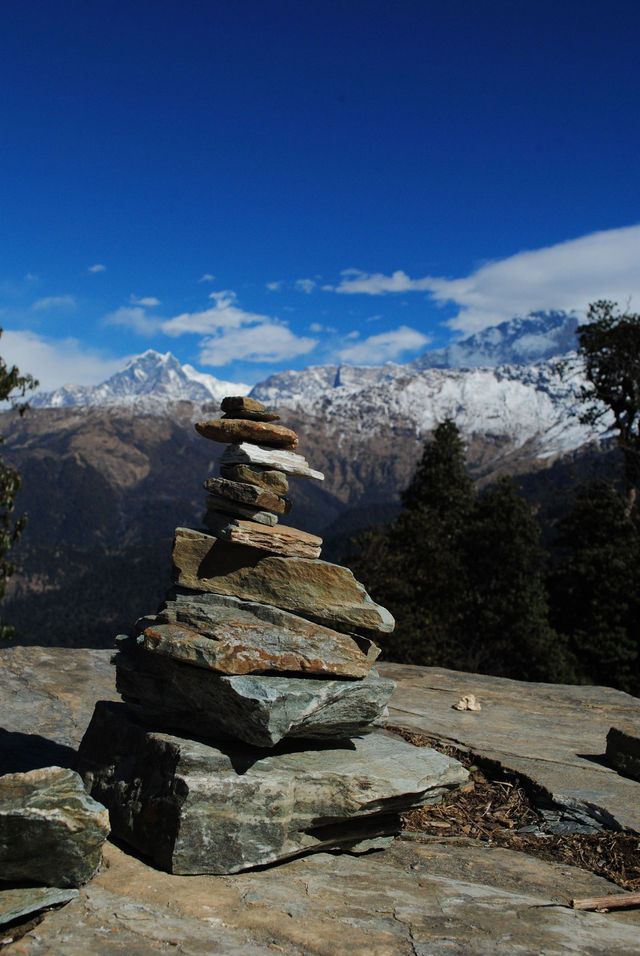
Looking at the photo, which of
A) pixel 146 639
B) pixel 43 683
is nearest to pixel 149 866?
pixel 146 639

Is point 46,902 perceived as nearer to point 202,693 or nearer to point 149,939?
point 149,939

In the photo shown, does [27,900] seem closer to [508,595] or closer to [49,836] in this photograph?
[49,836]

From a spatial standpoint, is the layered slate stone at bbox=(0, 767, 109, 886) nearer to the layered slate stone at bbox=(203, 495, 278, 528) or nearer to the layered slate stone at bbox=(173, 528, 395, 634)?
the layered slate stone at bbox=(173, 528, 395, 634)

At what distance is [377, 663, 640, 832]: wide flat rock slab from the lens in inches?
410

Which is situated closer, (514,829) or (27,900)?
(27,900)

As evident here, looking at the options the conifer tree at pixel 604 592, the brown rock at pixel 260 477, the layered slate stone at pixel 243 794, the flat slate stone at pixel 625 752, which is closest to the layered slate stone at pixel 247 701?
the layered slate stone at pixel 243 794

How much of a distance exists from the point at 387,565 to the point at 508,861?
3112cm

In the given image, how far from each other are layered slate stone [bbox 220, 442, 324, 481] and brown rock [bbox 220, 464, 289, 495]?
9 cm

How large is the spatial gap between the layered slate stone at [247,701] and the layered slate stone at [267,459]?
321cm

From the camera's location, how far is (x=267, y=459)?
35.9ft

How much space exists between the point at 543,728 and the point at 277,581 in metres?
7.74

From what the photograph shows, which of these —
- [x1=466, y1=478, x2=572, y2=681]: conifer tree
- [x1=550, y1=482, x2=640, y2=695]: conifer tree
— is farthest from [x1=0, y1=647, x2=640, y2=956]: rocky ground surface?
[x1=550, y1=482, x2=640, y2=695]: conifer tree

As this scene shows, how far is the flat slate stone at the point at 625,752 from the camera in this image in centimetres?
1180

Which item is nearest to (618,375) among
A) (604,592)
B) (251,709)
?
(604,592)
